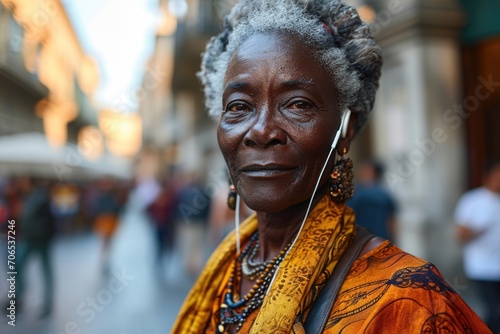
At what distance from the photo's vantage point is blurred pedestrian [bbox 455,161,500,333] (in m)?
4.00

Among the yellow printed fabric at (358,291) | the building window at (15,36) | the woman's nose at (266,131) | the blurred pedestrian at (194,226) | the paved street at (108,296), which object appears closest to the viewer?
the yellow printed fabric at (358,291)

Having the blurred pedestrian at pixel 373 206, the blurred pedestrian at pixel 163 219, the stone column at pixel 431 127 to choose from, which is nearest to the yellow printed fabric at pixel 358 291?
the blurred pedestrian at pixel 373 206

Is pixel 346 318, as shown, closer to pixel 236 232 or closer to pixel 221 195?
pixel 236 232

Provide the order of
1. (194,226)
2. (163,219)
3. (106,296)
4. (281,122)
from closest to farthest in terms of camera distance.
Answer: (281,122), (106,296), (194,226), (163,219)

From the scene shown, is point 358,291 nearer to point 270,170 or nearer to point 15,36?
point 270,170

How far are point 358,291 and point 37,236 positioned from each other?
563 centimetres

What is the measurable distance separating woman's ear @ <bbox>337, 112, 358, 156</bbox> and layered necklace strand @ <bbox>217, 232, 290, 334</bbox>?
334 millimetres

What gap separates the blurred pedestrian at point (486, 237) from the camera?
4000mm

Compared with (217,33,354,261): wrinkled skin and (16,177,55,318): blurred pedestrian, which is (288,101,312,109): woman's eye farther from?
(16,177,55,318): blurred pedestrian

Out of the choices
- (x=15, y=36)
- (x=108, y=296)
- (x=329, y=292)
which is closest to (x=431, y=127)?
(x=15, y=36)

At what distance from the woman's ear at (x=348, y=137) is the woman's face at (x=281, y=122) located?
6cm

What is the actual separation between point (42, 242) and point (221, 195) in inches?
90.9

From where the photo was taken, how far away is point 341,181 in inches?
57.1

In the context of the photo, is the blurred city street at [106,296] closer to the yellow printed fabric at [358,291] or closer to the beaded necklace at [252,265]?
the beaded necklace at [252,265]
